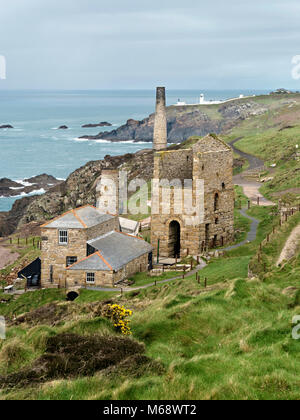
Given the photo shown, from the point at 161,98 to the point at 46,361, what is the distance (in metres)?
60.2

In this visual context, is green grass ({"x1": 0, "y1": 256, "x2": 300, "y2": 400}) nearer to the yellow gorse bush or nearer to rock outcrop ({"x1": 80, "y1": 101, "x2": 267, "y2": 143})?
the yellow gorse bush

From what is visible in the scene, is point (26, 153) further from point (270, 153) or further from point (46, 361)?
point (46, 361)

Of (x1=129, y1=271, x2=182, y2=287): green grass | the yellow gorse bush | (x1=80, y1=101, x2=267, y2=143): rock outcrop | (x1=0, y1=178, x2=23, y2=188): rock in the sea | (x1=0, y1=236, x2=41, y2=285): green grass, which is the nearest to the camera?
the yellow gorse bush

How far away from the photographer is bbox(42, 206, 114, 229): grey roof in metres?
33.3

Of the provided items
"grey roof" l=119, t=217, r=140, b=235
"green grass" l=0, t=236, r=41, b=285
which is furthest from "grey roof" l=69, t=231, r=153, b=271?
"green grass" l=0, t=236, r=41, b=285

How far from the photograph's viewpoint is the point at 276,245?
23.4 metres

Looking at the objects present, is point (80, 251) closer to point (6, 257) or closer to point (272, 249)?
point (6, 257)

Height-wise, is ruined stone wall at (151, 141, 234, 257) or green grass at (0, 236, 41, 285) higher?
ruined stone wall at (151, 141, 234, 257)

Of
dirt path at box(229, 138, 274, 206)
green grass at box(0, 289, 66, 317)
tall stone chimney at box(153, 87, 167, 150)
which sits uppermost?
tall stone chimney at box(153, 87, 167, 150)

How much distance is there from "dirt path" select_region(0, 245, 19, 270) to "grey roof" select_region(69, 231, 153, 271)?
37.5 ft

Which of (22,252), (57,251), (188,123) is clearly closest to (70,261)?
(57,251)

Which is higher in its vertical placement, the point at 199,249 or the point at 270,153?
the point at 270,153
